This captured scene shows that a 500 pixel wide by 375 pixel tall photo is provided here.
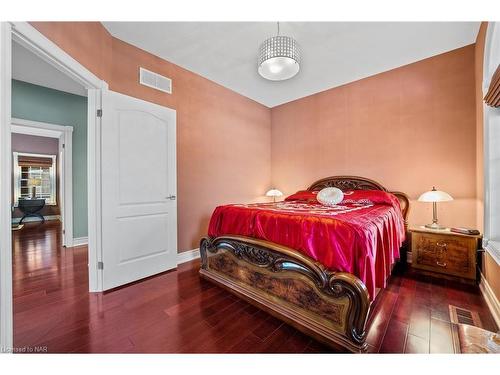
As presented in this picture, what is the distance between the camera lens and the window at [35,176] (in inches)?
256

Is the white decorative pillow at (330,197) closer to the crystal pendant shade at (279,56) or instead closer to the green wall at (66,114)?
the crystal pendant shade at (279,56)

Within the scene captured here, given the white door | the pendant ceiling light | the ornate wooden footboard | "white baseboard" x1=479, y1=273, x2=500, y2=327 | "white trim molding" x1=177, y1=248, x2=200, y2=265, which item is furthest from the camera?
"white trim molding" x1=177, y1=248, x2=200, y2=265

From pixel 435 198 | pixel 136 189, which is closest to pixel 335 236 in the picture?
pixel 435 198

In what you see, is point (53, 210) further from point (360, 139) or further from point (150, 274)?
point (360, 139)

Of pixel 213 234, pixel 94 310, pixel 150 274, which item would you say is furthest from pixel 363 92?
pixel 94 310

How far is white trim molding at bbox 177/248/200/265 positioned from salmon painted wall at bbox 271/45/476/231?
2406 mm

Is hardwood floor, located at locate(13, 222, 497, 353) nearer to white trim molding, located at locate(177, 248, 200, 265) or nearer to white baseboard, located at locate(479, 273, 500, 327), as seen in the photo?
white baseboard, located at locate(479, 273, 500, 327)

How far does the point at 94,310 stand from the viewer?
1883 millimetres

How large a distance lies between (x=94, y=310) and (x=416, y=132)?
4434 millimetres

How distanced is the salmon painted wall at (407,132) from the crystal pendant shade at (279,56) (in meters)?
1.95

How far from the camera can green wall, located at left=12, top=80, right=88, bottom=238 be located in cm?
345

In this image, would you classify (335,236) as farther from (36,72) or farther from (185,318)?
(36,72)

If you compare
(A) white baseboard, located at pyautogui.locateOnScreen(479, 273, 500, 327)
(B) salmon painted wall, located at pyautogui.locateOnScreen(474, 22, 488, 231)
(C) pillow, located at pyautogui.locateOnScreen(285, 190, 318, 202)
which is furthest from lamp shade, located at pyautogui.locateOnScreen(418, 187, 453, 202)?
(C) pillow, located at pyautogui.locateOnScreen(285, 190, 318, 202)

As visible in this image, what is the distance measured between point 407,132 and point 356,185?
105 centimetres
